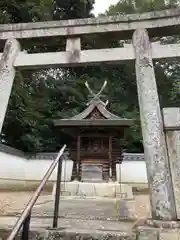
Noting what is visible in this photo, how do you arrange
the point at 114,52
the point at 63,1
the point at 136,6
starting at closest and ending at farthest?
the point at 114,52, the point at 63,1, the point at 136,6

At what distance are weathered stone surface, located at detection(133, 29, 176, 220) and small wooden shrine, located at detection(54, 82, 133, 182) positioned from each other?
631 cm

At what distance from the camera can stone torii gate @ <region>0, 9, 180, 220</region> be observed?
10.6 feet

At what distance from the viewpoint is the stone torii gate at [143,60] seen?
3.24 metres

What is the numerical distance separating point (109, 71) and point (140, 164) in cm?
1002

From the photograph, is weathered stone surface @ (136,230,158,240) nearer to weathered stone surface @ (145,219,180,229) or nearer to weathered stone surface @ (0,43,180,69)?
weathered stone surface @ (145,219,180,229)

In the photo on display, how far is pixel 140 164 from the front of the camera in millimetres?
15695

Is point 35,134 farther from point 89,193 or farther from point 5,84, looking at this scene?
point 5,84

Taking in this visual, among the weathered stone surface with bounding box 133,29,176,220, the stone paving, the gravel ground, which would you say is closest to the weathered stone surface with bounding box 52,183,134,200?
the gravel ground

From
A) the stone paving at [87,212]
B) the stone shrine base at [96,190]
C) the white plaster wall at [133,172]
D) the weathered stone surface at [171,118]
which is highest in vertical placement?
the white plaster wall at [133,172]

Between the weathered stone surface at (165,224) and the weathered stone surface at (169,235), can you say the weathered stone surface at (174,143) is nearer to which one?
the weathered stone surface at (165,224)

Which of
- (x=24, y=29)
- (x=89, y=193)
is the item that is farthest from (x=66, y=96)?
(x=24, y=29)

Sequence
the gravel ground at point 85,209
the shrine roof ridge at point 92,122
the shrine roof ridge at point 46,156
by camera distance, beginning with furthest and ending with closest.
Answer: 1. the shrine roof ridge at point 46,156
2. the shrine roof ridge at point 92,122
3. the gravel ground at point 85,209

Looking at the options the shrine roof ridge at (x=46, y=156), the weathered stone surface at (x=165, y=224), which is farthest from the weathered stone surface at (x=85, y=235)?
the shrine roof ridge at (x=46, y=156)

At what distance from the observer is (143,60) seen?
410 cm
